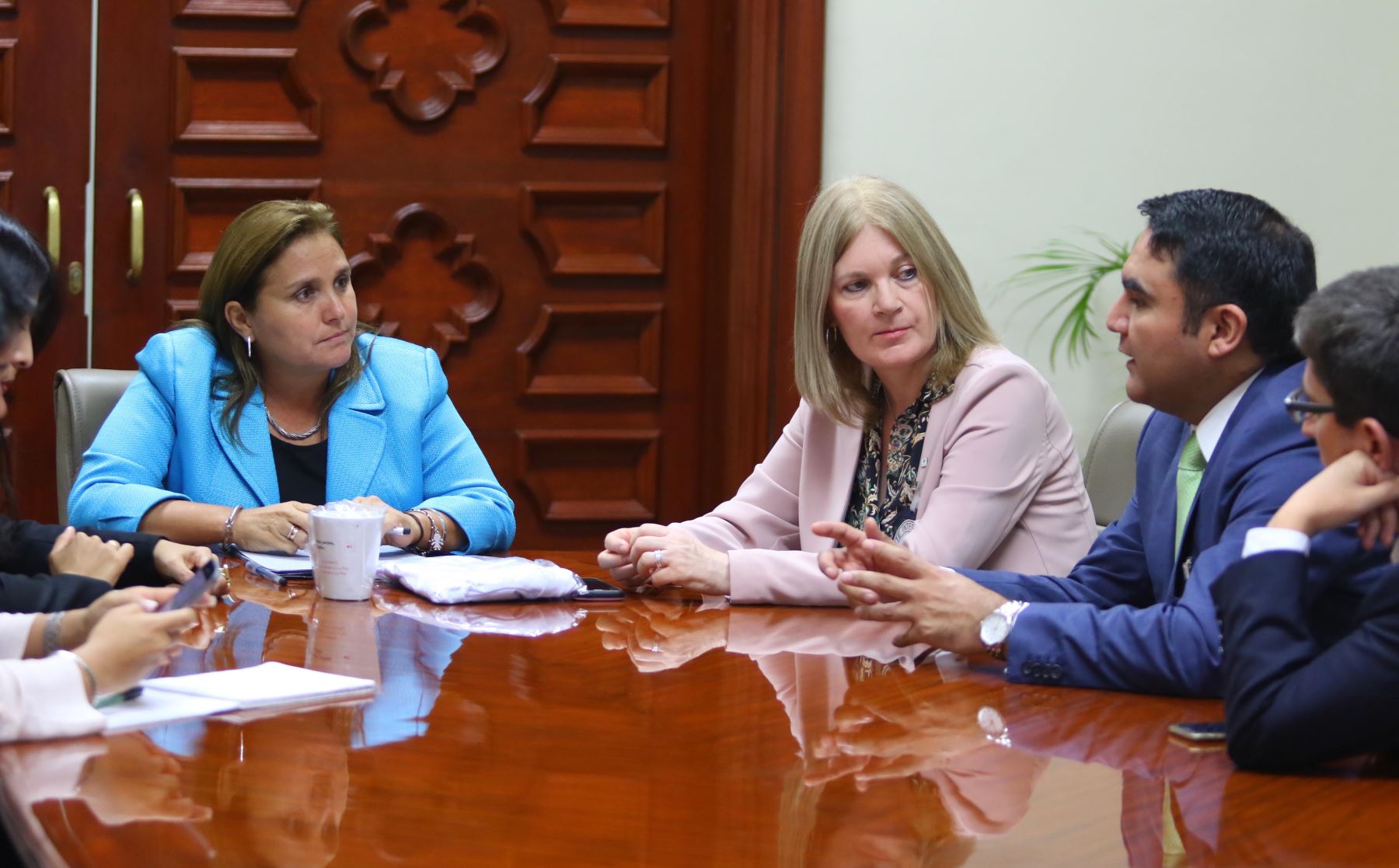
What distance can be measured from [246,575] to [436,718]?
1010 millimetres

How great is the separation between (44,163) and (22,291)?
2.68 metres

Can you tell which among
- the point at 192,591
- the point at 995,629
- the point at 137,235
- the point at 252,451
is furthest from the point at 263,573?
the point at 137,235

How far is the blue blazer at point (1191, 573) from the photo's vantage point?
155 centimetres

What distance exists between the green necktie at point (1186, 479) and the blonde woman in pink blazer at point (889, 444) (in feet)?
1.25

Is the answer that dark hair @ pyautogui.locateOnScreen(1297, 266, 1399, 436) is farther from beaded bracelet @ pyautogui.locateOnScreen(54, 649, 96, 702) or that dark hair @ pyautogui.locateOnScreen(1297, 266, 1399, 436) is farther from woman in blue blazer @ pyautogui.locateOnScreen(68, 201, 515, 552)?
woman in blue blazer @ pyautogui.locateOnScreen(68, 201, 515, 552)

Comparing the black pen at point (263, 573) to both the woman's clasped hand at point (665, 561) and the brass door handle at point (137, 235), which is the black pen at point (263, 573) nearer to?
the woman's clasped hand at point (665, 561)

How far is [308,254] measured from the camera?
2828 millimetres

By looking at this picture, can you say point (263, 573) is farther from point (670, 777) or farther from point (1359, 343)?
point (1359, 343)

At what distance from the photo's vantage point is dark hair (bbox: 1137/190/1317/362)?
71.6 inches

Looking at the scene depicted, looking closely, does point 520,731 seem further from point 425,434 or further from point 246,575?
point 425,434

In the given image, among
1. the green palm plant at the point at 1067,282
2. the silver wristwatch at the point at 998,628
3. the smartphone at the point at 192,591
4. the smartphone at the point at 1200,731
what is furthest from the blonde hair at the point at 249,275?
the green palm plant at the point at 1067,282

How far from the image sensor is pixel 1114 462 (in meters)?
2.93

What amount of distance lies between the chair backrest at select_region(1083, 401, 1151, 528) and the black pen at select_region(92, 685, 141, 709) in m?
2.03

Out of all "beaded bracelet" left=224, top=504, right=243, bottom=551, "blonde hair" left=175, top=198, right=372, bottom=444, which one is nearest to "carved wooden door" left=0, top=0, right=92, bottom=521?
"blonde hair" left=175, top=198, right=372, bottom=444
